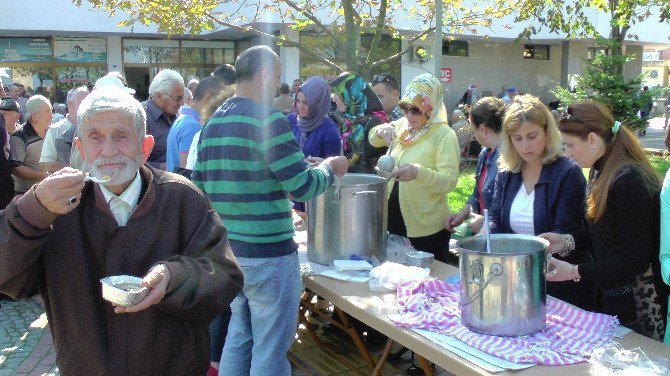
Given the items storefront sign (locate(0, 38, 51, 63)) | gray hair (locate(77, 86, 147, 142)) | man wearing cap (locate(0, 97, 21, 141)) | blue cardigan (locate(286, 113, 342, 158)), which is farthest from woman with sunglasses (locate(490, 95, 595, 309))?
storefront sign (locate(0, 38, 51, 63))

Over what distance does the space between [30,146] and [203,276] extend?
15.2 feet

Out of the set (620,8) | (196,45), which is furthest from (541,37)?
(620,8)

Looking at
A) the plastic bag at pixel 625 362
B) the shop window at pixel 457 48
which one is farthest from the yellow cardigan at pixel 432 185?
the shop window at pixel 457 48

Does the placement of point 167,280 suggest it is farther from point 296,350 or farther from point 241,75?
point 296,350

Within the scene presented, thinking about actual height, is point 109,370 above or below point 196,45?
below

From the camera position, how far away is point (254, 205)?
2.76m

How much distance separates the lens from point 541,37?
A: 22.2 meters

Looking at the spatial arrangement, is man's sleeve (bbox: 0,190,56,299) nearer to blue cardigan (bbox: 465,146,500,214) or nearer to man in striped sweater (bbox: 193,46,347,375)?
man in striped sweater (bbox: 193,46,347,375)

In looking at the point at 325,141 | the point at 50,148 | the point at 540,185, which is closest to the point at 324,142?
the point at 325,141

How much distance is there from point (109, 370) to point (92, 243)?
1.03 ft

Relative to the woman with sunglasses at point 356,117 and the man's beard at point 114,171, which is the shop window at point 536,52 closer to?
the woman with sunglasses at point 356,117

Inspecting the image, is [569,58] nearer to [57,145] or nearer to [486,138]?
[57,145]

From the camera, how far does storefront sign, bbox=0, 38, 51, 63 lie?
1767cm

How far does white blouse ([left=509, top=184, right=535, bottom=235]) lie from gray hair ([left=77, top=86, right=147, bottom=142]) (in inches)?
66.7
